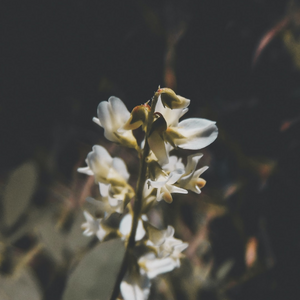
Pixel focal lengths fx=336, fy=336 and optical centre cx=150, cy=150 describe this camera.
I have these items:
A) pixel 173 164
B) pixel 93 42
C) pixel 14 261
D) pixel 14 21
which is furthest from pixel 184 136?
pixel 14 21

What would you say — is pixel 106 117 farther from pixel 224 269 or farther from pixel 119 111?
pixel 224 269

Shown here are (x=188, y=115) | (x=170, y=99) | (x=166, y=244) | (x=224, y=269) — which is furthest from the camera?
(x=188, y=115)

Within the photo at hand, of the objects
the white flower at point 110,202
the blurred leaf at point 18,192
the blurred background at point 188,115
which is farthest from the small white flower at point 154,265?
the blurred leaf at point 18,192

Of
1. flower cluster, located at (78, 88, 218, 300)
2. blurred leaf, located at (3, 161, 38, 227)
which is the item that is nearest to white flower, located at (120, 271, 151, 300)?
flower cluster, located at (78, 88, 218, 300)

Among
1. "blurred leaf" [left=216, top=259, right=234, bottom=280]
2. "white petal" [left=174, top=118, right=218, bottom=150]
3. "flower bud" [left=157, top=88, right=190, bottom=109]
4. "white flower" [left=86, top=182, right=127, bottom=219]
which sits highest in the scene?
"flower bud" [left=157, top=88, right=190, bottom=109]

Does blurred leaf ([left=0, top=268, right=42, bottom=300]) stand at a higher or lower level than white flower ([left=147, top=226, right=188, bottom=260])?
lower

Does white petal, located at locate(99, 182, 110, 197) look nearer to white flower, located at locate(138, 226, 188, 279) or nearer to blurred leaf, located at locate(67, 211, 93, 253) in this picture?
white flower, located at locate(138, 226, 188, 279)

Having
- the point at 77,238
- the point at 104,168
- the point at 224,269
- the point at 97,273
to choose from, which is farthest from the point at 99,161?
the point at 224,269

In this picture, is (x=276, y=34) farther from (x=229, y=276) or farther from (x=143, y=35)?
(x=229, y=276)
